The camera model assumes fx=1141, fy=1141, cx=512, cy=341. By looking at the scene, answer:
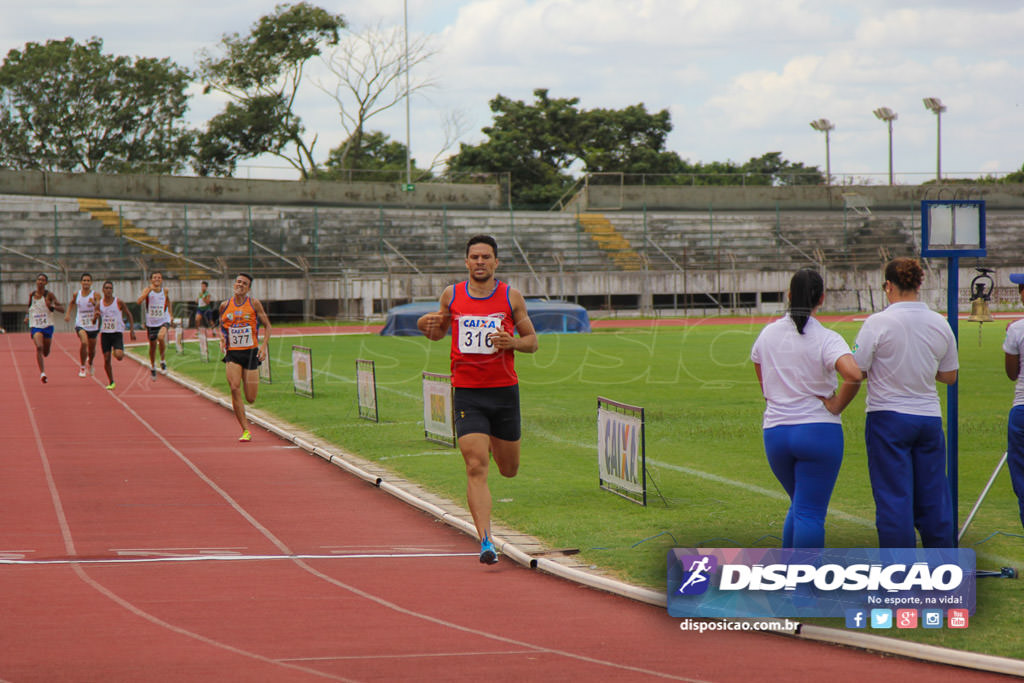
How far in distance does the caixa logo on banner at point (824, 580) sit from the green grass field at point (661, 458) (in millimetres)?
194

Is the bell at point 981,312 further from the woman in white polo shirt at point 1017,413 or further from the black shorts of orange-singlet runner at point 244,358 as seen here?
the woman in white polo shirt at point 1017,413

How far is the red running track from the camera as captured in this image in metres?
5.20

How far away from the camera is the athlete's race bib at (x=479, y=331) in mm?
7398

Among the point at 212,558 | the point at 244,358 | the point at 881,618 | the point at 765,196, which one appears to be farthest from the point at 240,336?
the point at 765,196

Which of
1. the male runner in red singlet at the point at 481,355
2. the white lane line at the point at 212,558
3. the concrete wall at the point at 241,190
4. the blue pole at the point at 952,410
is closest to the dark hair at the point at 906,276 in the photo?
the blue pole at the point at 952,410

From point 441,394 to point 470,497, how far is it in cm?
559

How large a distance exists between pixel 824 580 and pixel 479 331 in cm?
270

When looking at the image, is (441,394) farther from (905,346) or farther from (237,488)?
(905,346)

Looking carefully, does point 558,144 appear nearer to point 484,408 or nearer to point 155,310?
point 155,310

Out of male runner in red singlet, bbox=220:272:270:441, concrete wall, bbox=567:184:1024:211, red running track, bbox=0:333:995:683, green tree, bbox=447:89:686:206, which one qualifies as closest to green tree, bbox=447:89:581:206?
green tree, bbox=447:89:686:206

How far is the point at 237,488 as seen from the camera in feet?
34.6

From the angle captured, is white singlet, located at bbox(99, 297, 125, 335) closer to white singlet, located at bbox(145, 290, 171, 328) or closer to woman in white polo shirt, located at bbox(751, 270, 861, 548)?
white singlet, located at bbox(145, 290, 171, 328)

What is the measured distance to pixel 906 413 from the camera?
6160 mm

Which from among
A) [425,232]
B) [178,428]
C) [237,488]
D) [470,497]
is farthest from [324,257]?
[470,497]
